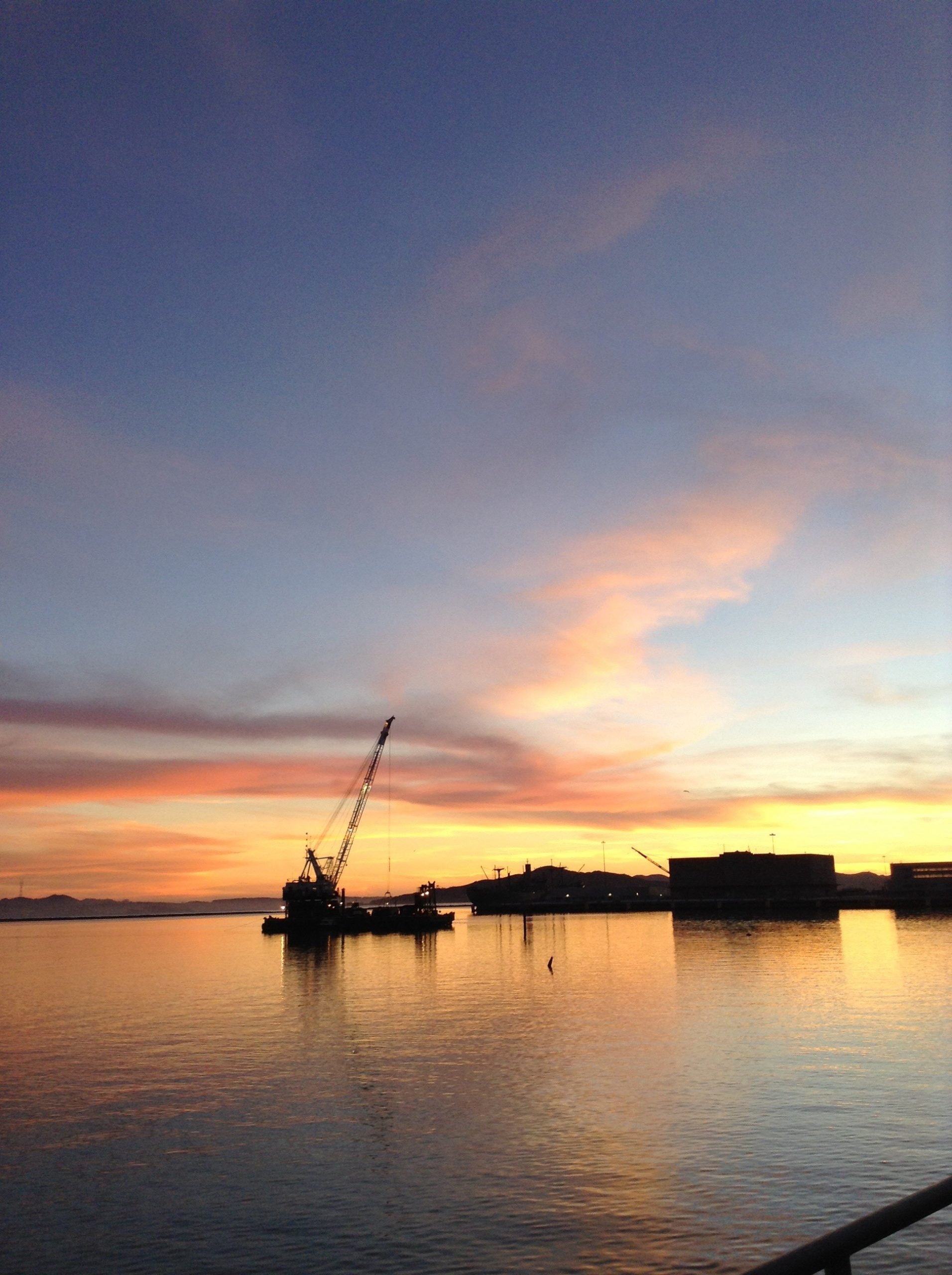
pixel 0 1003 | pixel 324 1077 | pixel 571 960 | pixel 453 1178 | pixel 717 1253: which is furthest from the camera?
pixel 571 960

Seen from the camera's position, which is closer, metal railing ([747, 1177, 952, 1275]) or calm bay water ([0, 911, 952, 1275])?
metal railing ([747, 1177, 952, 1275])

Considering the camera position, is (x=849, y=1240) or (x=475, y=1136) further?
(x=475, y=1136)

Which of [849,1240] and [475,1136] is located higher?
[849,1240]

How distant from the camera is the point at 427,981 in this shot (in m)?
145

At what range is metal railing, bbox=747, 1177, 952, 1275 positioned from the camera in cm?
514

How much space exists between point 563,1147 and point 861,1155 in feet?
43.0

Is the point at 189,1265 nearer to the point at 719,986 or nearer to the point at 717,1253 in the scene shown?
the point at 717,1253

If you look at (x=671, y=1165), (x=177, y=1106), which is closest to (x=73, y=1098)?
(x=177, y=1106)

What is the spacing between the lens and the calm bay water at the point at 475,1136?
3453cm

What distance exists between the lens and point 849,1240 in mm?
5500

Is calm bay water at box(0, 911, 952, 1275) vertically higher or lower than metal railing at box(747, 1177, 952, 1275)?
lower

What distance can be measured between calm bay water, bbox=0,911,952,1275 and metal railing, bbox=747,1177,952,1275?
30.1 metres

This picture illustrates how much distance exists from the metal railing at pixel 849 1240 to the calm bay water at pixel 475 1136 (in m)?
30.1

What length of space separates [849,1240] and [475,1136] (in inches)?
1913
